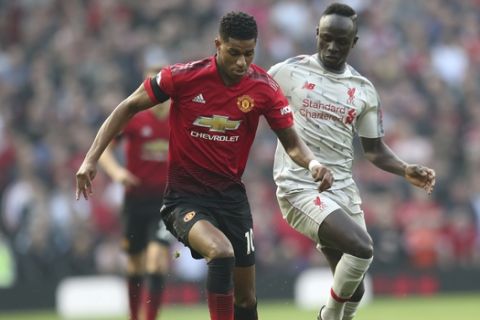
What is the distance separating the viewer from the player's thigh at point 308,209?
10281mm

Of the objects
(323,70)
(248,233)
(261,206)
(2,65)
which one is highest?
(323,70)

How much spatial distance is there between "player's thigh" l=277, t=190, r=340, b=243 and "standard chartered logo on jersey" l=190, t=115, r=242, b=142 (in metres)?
1.15

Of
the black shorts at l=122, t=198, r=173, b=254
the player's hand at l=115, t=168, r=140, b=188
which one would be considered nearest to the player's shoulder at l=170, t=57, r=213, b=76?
the player's hand at l=115, t=168, r=140, b=188

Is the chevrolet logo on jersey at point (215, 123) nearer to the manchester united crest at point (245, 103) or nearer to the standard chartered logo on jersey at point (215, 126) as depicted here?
the standard chartered logo on jersey at point (215, 126)

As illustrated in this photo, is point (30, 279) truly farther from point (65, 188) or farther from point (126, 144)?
point (126, 144)

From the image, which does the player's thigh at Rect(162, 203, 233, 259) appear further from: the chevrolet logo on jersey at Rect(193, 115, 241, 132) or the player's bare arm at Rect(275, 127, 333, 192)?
the player's bare arm at Rect(275, 127, 333, 192)

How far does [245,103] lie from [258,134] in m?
9.94

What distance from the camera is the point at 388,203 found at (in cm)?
1923

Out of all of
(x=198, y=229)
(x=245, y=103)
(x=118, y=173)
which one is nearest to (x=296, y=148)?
(x=245, y=103)

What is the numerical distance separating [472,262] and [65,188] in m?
6.30

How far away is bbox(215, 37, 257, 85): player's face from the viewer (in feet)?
30.4

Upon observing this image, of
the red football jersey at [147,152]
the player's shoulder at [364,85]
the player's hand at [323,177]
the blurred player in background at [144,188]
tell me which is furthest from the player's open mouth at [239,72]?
the red football jersey at [147,152]

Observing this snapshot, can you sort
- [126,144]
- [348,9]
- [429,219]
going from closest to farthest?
1. [348,9]
2. [126,144]
3. [429,219]

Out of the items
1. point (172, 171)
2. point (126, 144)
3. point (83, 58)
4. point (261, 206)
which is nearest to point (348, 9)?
point (172, 171)
